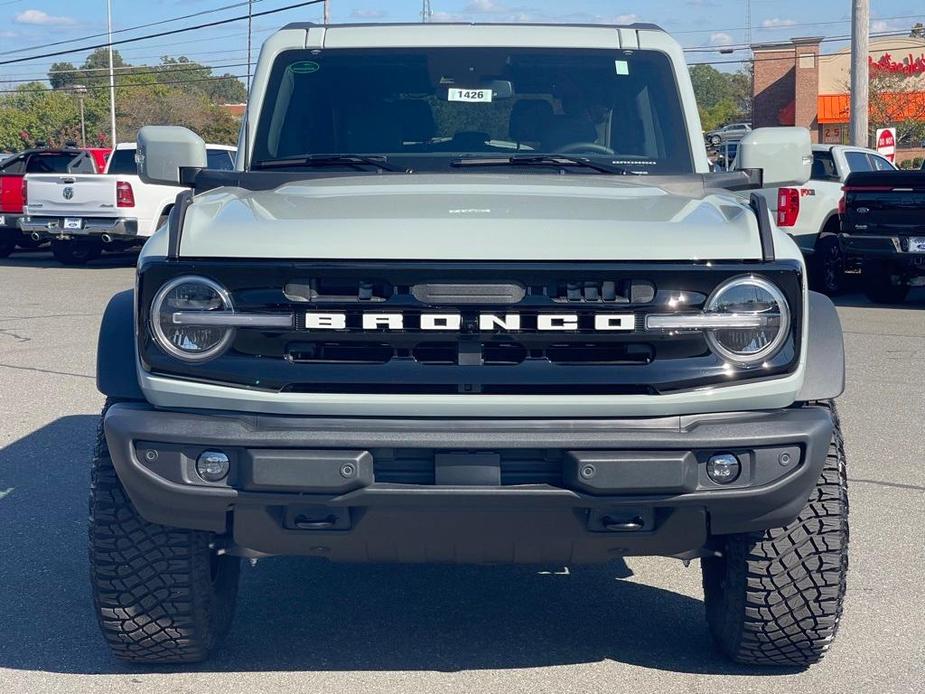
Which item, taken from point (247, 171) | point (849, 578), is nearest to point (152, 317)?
point (247, 171)

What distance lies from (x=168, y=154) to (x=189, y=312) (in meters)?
1.59

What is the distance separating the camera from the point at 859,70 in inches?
878

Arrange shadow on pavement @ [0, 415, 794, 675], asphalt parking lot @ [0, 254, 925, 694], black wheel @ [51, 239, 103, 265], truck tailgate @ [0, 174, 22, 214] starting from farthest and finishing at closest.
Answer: black wheel @ [51, 239, 103, 265]
truck tailgate @ [0, 174, 22, 214]
shadow on pavement @ [0, 415, 794, 675]
asphalt parking lot @ [0, 254, 925, 694]

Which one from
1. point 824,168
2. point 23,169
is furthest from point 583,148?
point 23,169

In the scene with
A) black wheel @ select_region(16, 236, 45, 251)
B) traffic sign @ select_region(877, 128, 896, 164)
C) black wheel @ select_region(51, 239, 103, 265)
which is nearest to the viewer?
black wheel @ select_region(51, 239, 103, 265)

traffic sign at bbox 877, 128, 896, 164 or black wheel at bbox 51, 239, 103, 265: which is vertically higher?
traffic sign at bbox 877, 128, 896, 164

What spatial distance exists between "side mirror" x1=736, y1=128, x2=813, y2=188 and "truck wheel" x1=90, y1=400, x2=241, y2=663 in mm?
2388

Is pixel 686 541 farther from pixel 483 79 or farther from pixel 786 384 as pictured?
pixel 483 79

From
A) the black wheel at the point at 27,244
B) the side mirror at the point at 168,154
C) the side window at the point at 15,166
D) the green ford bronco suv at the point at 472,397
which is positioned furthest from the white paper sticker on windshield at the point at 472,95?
the black wheel at the point at 27,244

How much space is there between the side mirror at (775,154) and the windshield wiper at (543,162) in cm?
47

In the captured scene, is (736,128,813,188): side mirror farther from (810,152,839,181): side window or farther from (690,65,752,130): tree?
(690,65,752,130): tree

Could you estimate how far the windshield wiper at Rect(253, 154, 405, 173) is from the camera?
15.6 feet

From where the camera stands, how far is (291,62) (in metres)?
5.29

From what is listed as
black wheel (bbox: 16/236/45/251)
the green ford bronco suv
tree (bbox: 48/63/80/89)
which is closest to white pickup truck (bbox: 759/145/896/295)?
black wheel (bbox: 16/236/45/251)
